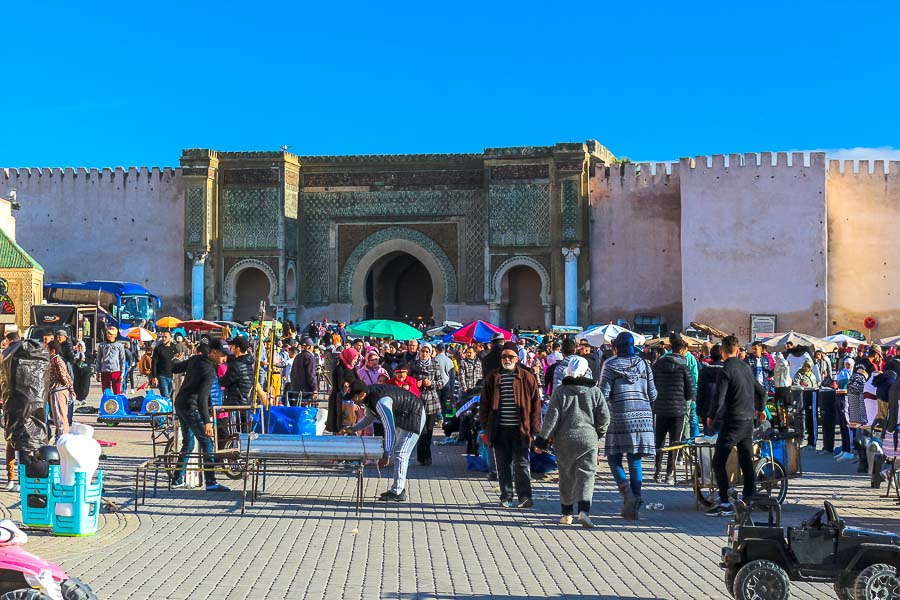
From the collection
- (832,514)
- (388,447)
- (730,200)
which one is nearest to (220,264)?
(730,200)

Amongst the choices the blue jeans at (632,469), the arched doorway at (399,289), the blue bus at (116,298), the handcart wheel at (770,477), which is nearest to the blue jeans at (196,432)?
the blue jeans at (632,469)

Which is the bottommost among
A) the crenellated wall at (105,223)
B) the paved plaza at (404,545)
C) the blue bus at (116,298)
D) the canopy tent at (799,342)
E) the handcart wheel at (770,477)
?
the paved plaza at (404,545)

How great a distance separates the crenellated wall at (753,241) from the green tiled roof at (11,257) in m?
16.1

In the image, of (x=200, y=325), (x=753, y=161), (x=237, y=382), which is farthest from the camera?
(x=753, y=161)

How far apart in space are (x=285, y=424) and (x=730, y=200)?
870 inches

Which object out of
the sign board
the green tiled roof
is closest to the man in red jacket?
the green tiled roof

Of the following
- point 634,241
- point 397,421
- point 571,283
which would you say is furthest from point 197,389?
point 634,241

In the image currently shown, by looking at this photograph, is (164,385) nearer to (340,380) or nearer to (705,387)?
(340,380)

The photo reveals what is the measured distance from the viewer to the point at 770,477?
9.00 meters

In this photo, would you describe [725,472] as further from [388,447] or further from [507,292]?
[507,292]

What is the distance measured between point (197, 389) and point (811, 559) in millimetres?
5272

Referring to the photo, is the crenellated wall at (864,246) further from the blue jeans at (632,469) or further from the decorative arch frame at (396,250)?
the blue jeans at (632,469)

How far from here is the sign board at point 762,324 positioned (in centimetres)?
3098

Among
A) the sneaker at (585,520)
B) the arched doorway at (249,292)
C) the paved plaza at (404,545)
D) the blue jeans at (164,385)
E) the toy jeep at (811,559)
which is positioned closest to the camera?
the toy jeep at (811,559)
